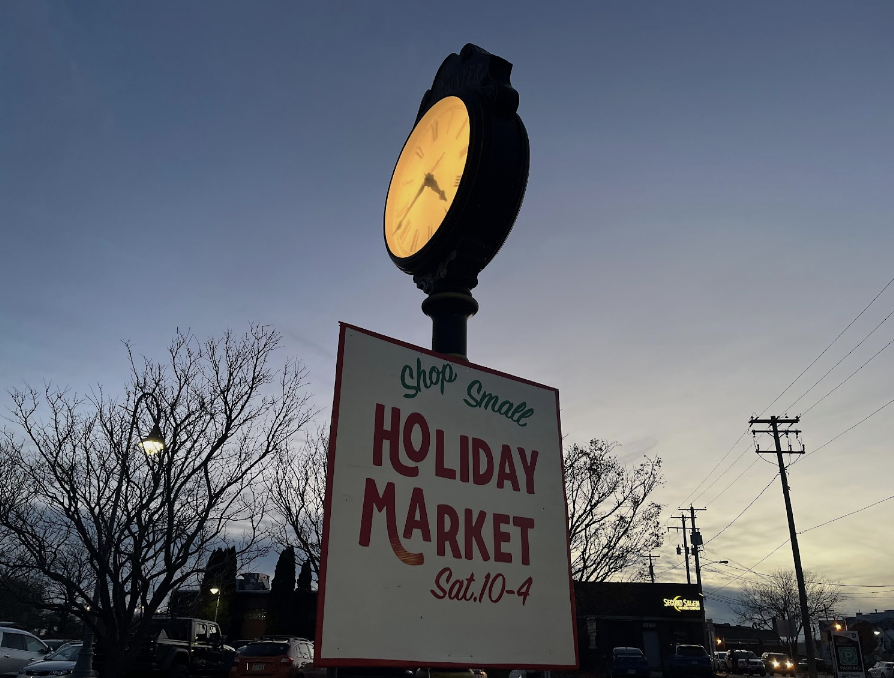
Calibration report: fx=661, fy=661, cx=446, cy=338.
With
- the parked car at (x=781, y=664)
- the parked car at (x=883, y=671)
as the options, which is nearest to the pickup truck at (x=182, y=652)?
the parked car at (x=781, y=664)

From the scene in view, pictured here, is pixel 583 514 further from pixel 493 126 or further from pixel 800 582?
pixel 493 126

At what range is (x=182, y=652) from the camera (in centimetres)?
1536

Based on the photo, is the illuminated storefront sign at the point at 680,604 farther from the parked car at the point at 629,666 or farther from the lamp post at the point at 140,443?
the lamp post at the point at 140,443

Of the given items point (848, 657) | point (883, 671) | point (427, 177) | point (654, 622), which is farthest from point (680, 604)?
point (427, 177)

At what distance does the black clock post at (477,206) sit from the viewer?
8.59 ft

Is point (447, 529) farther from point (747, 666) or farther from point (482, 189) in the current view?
point (747, 666)

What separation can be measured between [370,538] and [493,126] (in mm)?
1750

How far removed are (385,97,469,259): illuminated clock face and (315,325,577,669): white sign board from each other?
0.91 metres

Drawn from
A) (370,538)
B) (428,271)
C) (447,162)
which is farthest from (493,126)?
(370,538)

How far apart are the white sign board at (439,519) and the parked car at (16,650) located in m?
18.5

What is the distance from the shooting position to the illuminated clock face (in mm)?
2746

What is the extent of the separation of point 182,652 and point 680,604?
37634mm

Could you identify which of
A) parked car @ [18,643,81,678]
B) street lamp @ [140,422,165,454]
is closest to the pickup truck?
parked car @ [18,643,81,678]

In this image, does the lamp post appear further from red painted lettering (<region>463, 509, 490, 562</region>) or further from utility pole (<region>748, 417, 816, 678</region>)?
utility pole (<region>748, 417, 816, 678</region>)
